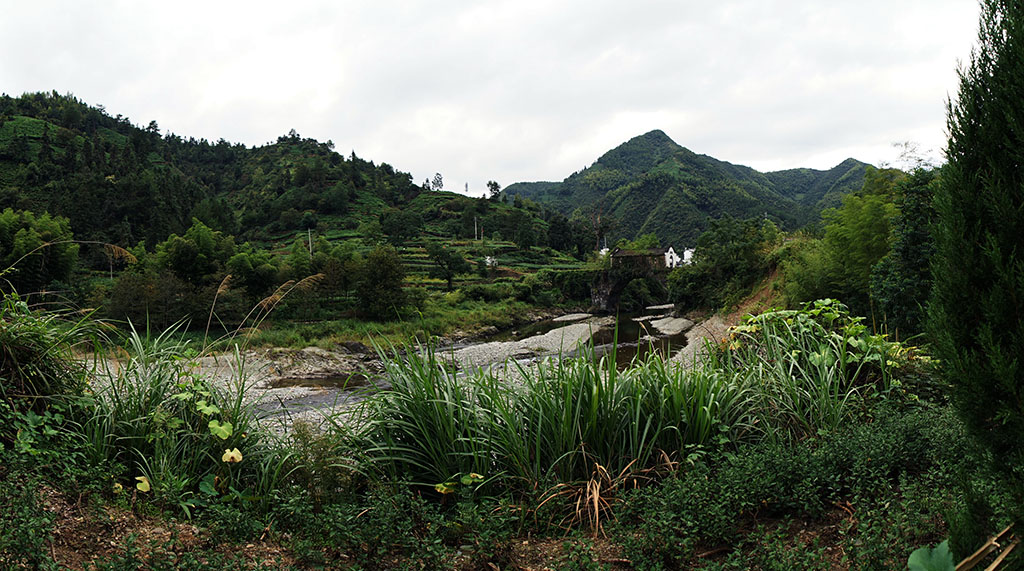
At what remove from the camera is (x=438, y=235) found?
217 feet

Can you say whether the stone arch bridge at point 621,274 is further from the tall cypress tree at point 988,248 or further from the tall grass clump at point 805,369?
the tall cypress tree at point 988,248

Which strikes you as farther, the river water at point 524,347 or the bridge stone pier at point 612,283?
the bridge stone pier at point 612,283

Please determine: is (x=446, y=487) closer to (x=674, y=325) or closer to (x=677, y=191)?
(x=674, y=325)

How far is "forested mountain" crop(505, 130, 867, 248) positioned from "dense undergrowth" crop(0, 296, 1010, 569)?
6235 cm

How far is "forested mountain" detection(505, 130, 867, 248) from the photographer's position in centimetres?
7762

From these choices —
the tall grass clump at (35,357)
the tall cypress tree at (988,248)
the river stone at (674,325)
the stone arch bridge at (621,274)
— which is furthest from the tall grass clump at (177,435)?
the stone arch bridge at (621,274)

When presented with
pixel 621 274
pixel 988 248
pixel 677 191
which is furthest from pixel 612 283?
pixel 677 191

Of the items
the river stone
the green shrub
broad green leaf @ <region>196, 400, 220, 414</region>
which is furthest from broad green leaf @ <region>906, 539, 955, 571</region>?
the river stone

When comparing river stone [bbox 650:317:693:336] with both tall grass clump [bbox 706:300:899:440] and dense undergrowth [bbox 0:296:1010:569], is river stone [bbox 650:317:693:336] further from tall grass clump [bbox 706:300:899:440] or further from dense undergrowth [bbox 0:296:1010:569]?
dense undergrowth [bbox 0:296:1010:569]

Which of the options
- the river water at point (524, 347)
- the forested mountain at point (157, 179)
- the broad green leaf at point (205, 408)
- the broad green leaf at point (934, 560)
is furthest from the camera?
the forested mountain at point (157, 179)

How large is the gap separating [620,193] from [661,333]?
76.1 metres

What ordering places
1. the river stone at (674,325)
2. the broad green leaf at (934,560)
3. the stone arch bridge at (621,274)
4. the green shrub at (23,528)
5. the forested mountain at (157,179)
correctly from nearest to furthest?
the broad green leaf at (934,560) → the green shrub at (23,528) → the river stone at (674,325) → the forested mountain at (157,179) → the stone arch bridge at (621,274)

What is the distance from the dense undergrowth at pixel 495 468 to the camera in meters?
2.07

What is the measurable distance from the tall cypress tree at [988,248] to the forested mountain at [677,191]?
63504 mm
